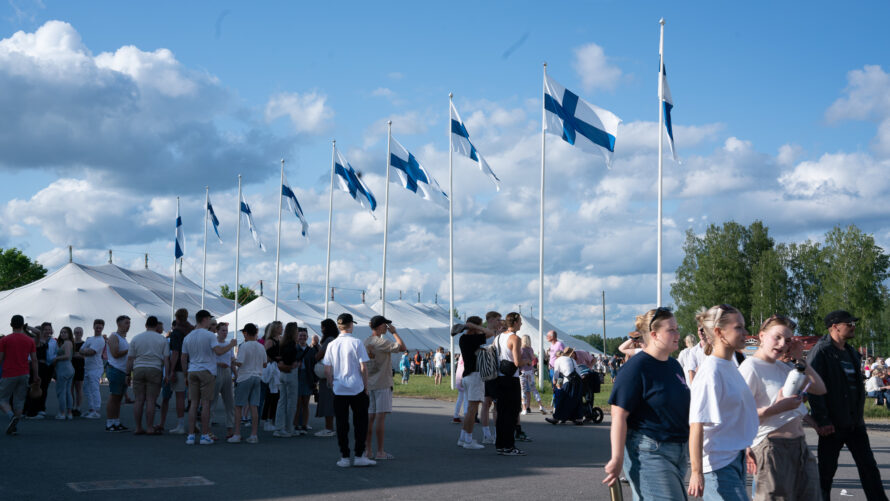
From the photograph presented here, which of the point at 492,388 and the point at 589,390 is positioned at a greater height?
the point at 492,388

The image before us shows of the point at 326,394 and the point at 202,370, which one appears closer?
the point at 202,370

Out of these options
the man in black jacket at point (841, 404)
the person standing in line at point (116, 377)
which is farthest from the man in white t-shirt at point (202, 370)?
the man in black jacket at point (841, 404)

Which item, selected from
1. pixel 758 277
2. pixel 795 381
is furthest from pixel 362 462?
pixel 758 277

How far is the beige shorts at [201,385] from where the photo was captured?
1224 cm

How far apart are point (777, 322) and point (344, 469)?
588 cm

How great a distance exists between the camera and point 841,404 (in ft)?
21.5

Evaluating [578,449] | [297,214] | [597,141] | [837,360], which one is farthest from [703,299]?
[837,360]

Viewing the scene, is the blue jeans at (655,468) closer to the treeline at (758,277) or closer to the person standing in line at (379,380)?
the person standing in line at (379,380)

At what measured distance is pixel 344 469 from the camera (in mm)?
9695

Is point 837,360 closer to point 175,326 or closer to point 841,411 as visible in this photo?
point 841,411

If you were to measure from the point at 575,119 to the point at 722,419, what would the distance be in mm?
16845

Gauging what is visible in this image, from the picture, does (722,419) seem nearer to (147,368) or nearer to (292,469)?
(292,469)

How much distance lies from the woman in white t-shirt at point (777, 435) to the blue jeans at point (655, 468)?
3.81 feet

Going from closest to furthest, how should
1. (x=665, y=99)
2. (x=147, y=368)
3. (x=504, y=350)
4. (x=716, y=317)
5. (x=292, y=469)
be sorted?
Answer: (x=716, y=317) → (x=292, y=469) → (x=504, y=350) → (x=147, y=368) → (x=665, y=99)
